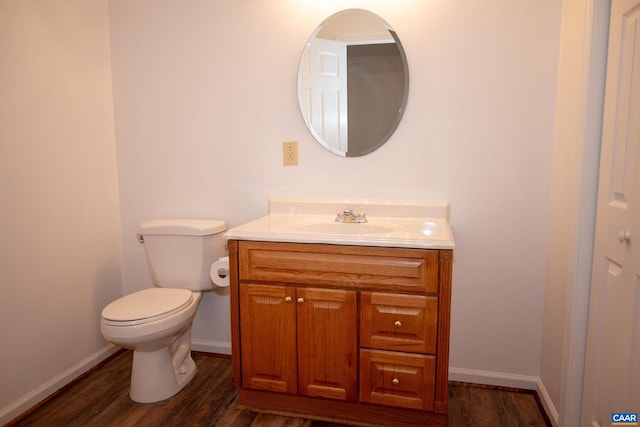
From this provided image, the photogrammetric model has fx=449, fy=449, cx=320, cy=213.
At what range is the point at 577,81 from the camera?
5.54 ft

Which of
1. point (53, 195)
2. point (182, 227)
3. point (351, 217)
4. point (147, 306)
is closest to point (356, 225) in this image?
point (351, 217)

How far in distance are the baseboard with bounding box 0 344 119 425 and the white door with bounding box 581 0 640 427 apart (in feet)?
7.49

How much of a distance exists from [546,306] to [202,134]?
1.91 meters

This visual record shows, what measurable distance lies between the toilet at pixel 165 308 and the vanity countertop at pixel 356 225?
0.29 meters

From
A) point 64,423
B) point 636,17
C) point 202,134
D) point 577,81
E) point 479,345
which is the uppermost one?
point 636,17

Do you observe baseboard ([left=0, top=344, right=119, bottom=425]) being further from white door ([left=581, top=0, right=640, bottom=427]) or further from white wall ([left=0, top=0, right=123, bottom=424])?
white door ([left=581, top=0, right=640, bottom=427])

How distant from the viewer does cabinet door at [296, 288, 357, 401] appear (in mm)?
1792

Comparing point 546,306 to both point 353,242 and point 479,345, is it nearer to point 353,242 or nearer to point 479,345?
point 479,345

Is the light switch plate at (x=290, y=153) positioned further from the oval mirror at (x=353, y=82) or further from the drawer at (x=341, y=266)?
the drawer at (x=341, y=266)

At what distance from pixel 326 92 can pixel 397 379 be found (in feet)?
4.49

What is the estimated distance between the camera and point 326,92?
7.35 feet

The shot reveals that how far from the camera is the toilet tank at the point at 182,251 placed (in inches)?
89.4

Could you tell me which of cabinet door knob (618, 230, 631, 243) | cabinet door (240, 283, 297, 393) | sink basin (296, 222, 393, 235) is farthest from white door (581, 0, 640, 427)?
cabinet door (240, 283, 297, 393)

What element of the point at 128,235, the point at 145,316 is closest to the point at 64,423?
the point at 145,316
